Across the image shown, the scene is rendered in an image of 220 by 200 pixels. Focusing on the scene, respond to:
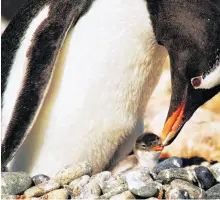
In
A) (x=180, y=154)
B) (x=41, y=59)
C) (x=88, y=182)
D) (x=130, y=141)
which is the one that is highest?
(x=41, y=59)

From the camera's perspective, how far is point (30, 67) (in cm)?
304

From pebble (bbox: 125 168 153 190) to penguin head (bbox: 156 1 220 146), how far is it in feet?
1.46

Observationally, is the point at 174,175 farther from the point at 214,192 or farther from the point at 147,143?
the point at 147,143

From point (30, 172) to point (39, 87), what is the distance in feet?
1.28

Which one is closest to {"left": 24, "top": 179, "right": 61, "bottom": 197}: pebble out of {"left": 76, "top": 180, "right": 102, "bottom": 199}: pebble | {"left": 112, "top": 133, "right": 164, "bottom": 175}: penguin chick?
{"left": 76, "top": 180, "right": 102, "bottom": 199}: pebble

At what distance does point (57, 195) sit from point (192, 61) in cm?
71

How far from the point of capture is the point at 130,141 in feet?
11.2

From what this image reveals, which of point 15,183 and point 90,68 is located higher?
point 90,68

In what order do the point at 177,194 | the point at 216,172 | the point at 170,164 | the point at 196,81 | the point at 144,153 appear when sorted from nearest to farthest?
the point at 177,194
the point at 216,172
the point at 196,81
the point at 170,164
the point at 144,153

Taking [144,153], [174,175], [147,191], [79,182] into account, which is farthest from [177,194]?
[144,153]

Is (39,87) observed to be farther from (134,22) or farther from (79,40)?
(134,22)

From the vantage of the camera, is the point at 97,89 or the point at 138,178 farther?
the point at 97,89

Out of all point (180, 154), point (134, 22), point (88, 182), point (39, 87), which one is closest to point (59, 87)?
point (39, 87)

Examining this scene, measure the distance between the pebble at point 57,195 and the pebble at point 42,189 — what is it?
0.10ft
